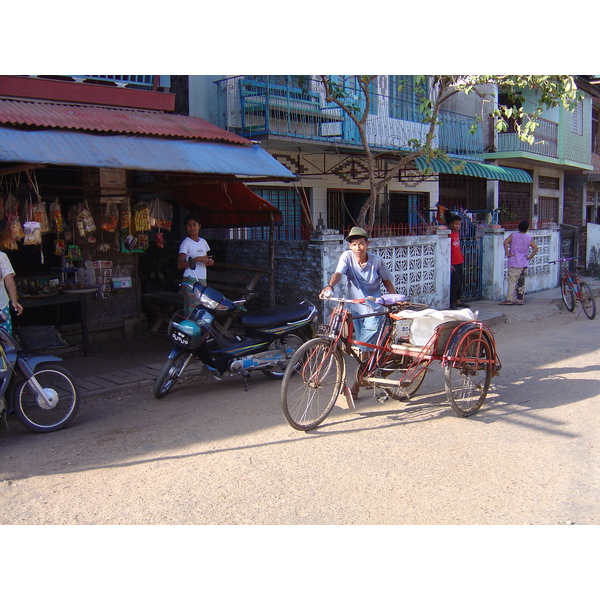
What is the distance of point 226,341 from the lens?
6.66 metres

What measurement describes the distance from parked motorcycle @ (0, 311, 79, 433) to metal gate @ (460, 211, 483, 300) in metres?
9.07

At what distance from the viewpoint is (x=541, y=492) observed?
404 centimetres

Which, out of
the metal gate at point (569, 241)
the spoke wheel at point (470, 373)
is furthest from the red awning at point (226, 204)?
the metal gate at point (569, 241)

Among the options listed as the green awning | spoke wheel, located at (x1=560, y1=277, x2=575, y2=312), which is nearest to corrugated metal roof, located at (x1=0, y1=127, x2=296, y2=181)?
the green awning

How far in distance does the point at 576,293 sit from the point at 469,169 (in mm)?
3846

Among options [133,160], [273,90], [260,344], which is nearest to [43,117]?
[133,160]

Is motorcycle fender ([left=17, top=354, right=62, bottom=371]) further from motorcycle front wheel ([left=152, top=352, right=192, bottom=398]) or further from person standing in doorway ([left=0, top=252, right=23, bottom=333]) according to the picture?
motorcycle front wheel ([left=152, top=352, right=192, bottom=398])

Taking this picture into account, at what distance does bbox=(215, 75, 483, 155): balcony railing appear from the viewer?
36.3ft

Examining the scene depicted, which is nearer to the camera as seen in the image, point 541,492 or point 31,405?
point 541,492

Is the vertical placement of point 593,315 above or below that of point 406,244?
below

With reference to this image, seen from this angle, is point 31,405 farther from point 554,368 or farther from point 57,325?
point 554,368

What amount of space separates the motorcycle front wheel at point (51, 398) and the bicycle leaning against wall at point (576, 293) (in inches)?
376

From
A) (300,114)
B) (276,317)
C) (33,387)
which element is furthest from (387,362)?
(300,114)

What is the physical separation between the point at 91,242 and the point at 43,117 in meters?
2.05
